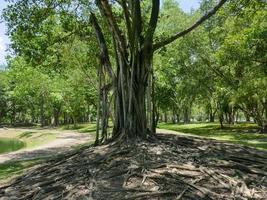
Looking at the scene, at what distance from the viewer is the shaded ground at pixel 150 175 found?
7.24 m

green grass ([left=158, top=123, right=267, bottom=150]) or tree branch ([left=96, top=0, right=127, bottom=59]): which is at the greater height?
tree branch ([left=96, top=0, right=127, bottom=59])

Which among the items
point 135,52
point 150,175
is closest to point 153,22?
point 135,52

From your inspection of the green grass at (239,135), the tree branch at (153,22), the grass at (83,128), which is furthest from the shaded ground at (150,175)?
the grass at (83,128)

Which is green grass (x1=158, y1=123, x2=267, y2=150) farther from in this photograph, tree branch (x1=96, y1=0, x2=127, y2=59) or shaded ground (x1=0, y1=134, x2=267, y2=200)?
shaded ground (x1=0, y1=134, x2=267, y2=200)

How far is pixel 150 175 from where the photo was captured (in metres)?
7.79

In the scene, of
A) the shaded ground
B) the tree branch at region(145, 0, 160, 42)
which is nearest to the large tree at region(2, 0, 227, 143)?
the tree branch at region(145, 0, 160, 42)

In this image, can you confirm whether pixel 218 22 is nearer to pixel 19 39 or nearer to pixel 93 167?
pixel 19 39

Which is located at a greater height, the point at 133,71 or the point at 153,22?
the point at 153,22

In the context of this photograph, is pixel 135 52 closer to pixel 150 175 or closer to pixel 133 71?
pixel 133 71

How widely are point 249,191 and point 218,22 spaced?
29.6 meters

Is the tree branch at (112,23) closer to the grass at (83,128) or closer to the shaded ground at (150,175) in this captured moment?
the shaded ground at (150,175)

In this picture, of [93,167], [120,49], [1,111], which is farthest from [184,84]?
[1,111]

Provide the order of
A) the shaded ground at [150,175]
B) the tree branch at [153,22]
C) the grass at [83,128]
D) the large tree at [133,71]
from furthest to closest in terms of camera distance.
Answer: the grass at [83,128]
the tree branch at [153,22]
the large tree at [133,71]
the shaded ground at [150,175]

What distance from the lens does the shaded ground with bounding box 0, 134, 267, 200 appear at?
7238 millimetres
